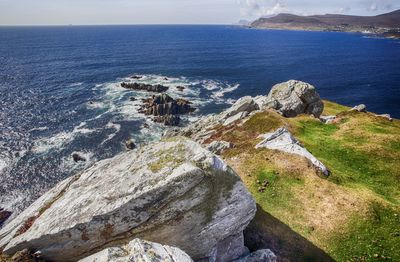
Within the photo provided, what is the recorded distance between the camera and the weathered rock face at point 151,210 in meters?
18.0

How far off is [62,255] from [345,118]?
2009 inches

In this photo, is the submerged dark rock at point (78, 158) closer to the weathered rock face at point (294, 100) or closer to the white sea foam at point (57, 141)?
the white sea foam at point (57, 141)

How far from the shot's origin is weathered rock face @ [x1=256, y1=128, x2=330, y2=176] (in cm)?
3472

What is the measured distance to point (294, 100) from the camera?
62.8 meters

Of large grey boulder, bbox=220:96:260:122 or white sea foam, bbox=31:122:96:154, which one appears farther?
white sea foam, bbox=31:122:96:154

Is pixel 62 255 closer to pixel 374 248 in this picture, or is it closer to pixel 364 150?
pixel 374 248

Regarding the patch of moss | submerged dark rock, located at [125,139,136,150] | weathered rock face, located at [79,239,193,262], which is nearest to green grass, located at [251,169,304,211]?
the patch of moss

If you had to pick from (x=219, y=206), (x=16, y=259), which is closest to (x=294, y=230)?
(x=219, y=206)

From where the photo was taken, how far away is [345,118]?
181ft

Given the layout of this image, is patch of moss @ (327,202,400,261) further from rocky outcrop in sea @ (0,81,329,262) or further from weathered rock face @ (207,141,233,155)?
weathered rock face @ (207,141,233,155)

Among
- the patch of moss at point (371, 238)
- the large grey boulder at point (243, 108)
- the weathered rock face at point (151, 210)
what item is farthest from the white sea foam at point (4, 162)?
the patch of moss at point (371, 238)

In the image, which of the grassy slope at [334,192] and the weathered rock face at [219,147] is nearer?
the grassy slope at [334,192]

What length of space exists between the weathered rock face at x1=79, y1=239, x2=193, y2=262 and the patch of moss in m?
16.4

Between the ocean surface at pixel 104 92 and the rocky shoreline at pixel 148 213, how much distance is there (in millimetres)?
38571
